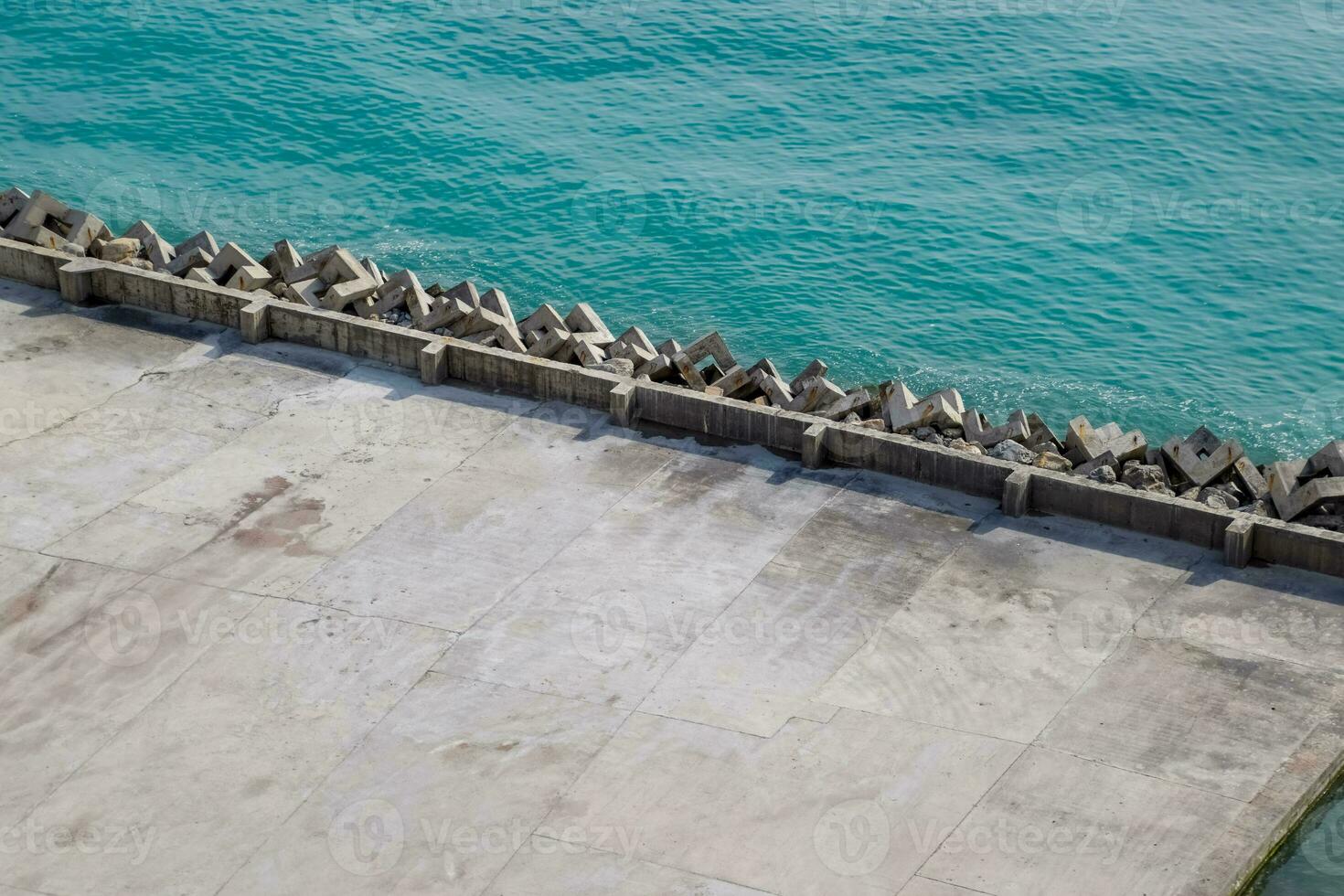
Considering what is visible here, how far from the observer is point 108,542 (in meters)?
17.6

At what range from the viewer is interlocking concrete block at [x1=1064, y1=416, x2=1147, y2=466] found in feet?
63.8

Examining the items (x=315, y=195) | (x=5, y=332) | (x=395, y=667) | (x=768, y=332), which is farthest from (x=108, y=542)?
(x=315, y=195)

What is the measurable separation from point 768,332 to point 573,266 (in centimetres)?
424

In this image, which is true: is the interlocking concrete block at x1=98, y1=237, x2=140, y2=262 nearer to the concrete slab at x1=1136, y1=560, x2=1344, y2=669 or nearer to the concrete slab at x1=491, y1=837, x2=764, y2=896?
the concrete slab at x1=491, y1=837, x2=764, y2=896

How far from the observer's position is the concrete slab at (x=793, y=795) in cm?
1362

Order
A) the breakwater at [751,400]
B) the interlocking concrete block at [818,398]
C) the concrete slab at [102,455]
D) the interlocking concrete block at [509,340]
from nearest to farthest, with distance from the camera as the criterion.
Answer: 1. the breakwater at [751,400]
2. the concrete slab at [102,455]
3. the interlocking concrete block at [818,398]
4. the interlocking concrete block at [509,340]

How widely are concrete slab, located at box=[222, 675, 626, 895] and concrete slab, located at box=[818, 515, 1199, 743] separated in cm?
257
